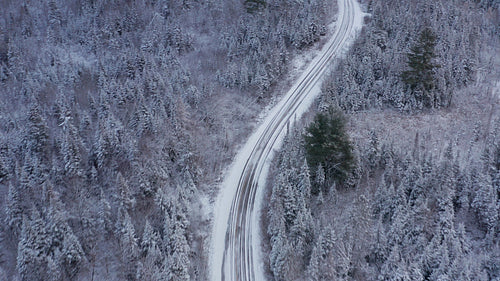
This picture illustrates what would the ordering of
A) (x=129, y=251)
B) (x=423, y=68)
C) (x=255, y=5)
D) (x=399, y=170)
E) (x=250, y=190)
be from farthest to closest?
(x=255, y=5)
(x=423, y=68)
(x=250, y=190)
(x=399, y=170)
(x=129, y=251)

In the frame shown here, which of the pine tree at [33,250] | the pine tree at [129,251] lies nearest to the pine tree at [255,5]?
the pine tree at [129,251]

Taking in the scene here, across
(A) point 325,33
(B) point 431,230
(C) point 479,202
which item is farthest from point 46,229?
(A) point 325,33

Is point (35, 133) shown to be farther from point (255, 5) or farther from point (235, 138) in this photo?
point (255, 5)

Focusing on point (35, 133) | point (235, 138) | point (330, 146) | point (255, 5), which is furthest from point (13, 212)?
point (255, 5)

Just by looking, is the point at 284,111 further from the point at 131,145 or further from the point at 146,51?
the point at 146,51

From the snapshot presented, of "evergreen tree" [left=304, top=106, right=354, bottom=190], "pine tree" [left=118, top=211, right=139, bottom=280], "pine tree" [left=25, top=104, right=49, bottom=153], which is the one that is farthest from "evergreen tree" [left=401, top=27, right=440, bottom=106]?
"pine tree" [left=25, top=104, right=49, bottom=153]

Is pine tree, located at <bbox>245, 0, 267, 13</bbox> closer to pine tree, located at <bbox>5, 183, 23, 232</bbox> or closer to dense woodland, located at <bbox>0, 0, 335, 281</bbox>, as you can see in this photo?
dense woodland, located at <bbox>0, 0, 335, 281</bbox>
